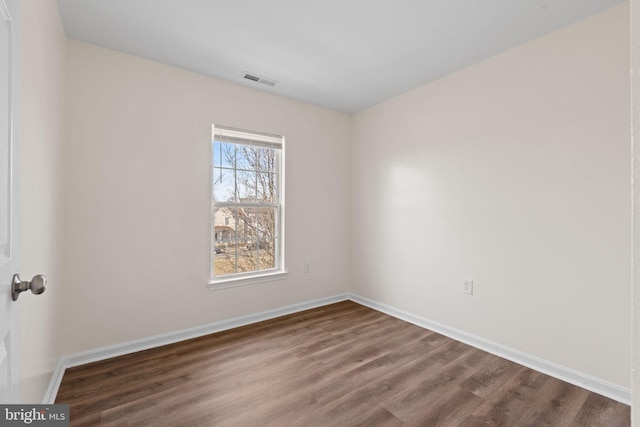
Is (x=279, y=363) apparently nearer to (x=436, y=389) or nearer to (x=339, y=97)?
(x=436, y=389)

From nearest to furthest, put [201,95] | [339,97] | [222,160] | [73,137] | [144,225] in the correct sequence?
[73,137]
[144,225]
[201,95]
[222,160]
[339,97]

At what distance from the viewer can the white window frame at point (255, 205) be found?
2.96m

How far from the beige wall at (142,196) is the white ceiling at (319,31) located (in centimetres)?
26

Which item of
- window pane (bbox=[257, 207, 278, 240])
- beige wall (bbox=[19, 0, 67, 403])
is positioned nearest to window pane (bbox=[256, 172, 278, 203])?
window pane (bbox=[257, 207, 278, 240])

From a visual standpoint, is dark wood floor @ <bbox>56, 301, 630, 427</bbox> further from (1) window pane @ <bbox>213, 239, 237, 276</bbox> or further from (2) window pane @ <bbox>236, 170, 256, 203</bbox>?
(2) window pane @ <bbox>236, 170, 256, 203</bbox>

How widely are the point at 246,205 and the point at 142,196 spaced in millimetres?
999

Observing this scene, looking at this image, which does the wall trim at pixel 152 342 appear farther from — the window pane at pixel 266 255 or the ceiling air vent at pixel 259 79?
the ceiling air vent at pixel 259 79

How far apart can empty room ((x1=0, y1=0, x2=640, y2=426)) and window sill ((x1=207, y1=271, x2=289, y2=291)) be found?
0.03 meters

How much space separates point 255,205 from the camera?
10.8 feet

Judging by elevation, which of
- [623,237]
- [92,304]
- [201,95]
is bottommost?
[92,304]

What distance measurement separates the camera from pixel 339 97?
11.3ft

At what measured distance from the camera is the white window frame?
2961mm

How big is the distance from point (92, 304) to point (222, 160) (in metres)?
1.67

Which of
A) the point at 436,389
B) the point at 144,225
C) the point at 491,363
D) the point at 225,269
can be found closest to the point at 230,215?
the point at 225,269
